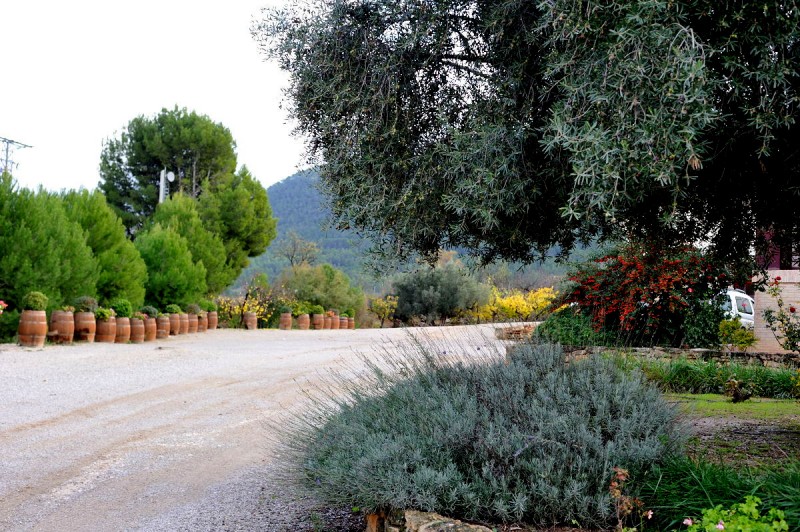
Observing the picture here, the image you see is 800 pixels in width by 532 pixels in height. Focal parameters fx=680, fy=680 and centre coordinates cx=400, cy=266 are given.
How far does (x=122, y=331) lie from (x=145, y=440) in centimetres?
933

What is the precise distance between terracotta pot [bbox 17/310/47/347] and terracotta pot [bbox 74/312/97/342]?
4.16ft

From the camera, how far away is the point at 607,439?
13.2 feet

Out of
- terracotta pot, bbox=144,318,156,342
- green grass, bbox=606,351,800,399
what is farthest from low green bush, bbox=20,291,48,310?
green grass, bbox=606,351,800,399

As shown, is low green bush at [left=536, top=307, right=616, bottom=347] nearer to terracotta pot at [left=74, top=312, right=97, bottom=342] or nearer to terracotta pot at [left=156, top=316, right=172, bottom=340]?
terracotta pot at [left=74, top=312, right=97, bottom=342]

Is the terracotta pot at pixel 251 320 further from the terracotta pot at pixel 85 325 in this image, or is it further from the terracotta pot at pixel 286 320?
the terracotta pot at pixel 85 325

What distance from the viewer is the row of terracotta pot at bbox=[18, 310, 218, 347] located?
13.3 metres

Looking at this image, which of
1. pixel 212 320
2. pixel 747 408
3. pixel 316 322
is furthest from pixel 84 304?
pixel 747 408

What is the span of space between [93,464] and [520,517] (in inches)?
166

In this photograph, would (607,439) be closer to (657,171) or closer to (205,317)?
(657,171)

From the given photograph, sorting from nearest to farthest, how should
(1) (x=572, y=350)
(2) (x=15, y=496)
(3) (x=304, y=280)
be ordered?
1. (2) (x=15, y=496)
2. (1) (x=572, y=350)
3. (3) (x=304, y=280)

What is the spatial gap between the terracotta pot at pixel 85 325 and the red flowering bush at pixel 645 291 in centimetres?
1005

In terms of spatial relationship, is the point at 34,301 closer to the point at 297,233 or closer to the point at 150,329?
the point at 150,329

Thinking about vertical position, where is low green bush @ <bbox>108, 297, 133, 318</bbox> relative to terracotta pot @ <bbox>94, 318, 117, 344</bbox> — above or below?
above

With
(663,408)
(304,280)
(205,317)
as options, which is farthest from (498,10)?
(304,280)
